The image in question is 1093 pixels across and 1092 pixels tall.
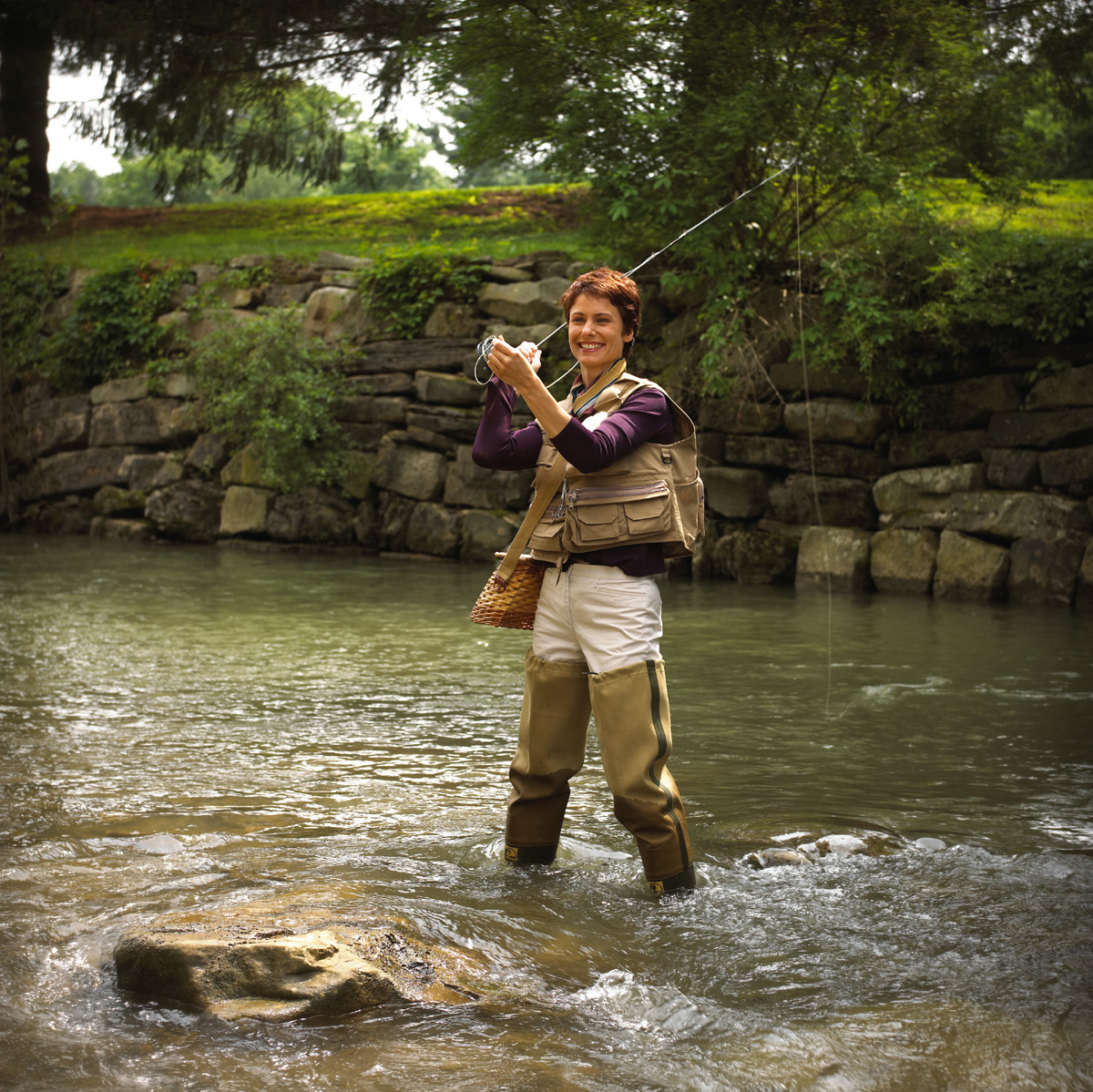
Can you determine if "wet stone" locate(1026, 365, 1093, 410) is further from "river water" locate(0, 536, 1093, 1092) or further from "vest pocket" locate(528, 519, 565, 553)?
"vest pocket" locate(528, 519, 565, 553)

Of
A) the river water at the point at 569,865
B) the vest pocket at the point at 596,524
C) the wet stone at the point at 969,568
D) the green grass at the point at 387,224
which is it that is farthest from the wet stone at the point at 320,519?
the vest pocket at the point at 596,524

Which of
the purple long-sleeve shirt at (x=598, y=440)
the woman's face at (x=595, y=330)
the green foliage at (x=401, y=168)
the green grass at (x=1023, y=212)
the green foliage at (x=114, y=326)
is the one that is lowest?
the purple long-sleeve shirt at (x=598, y=440)

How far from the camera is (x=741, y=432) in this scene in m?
12.8

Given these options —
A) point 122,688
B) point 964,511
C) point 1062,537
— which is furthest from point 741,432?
point 122,688

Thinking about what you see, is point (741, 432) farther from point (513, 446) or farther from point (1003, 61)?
point (513, 446)

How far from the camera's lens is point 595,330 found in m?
3.34

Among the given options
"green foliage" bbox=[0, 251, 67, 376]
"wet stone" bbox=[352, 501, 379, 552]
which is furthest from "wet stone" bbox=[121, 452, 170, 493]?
"wet stone" bbox=[352, 501, 379, 552]

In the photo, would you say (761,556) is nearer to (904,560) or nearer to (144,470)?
(904,560)

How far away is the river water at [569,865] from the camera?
234 centimetres

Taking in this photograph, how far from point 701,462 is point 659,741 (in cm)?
1031

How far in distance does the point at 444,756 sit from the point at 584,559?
1947 mm

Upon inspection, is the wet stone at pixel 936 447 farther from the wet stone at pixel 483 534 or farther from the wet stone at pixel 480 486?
the wet stone at pixel 483 534

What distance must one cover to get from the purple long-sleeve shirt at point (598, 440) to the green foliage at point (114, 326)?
15.2 meters

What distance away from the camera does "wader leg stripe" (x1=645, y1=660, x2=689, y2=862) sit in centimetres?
316
